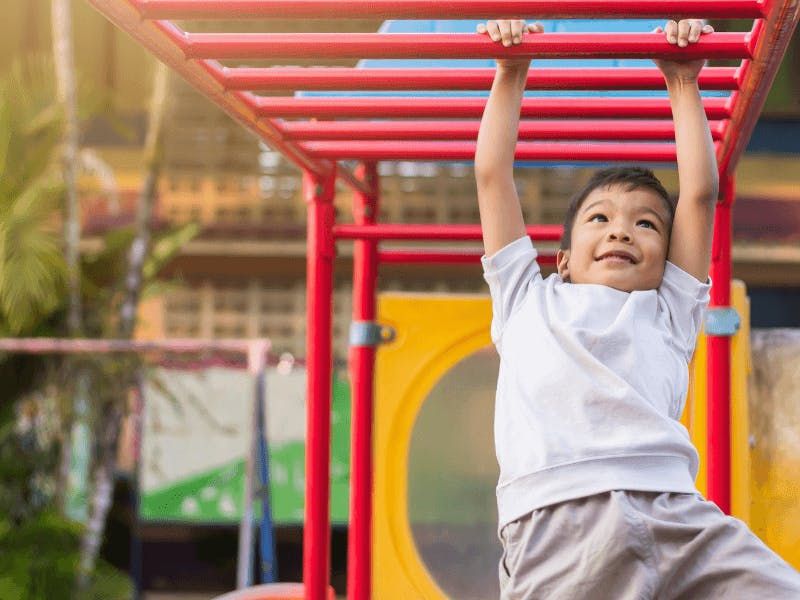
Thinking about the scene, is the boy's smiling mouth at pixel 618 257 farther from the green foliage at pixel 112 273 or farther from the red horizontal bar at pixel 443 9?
the green foliage at pixel 112 273

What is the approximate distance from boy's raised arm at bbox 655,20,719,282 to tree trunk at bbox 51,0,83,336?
10.7ft

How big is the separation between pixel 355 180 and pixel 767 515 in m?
1.02

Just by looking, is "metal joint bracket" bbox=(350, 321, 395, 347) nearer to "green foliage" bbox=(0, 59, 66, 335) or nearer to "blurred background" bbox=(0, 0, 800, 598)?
"blurred background" bbox=(0, 0, 800, 598)

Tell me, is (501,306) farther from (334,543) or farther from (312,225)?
(334,543)

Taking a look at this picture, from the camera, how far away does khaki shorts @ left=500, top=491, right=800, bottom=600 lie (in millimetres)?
1056

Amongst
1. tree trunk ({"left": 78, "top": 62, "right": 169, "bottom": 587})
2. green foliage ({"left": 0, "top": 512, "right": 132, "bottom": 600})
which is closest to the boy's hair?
green foliage ({"left": 0, "top": 512, "right": 132, "bottom": 600})

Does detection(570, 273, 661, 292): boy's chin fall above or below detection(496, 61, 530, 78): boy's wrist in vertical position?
below

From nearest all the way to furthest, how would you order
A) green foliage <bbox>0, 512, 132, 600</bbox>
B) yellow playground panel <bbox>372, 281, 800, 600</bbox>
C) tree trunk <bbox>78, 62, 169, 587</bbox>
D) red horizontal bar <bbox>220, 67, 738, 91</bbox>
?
red horizontal bar <bbox>220, 67, 738, 91</bbox> → yellow playground panel <bbox>372, 281, 800, 600</bbox> → green foliage <bbox>0, 512, 132, 600</bbox> → tree trunk <bbox>78, 62, 169, 587</bbox>

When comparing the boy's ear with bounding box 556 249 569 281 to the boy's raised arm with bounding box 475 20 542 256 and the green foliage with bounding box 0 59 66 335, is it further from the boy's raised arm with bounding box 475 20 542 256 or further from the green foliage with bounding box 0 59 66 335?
the green foliage with bounding box 0 59 66 335

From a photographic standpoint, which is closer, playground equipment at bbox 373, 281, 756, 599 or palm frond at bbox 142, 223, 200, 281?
playground equipment at bbox 373, 281, 756, 599

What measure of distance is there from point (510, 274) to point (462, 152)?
56 centimetres

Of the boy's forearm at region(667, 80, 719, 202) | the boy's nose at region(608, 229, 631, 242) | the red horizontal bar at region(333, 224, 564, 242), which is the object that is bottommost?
→ the boy's nose at region(608, 229, 631, 242)

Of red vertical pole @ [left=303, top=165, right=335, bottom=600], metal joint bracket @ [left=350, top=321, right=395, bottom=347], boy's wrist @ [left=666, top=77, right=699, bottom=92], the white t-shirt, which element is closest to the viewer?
the white t-shirt

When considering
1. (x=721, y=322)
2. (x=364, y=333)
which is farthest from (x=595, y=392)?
(x=364, y=333)
